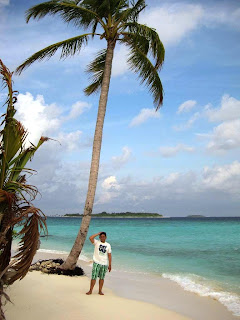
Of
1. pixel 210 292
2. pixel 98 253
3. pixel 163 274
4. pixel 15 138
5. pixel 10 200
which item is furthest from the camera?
pixel 163 274

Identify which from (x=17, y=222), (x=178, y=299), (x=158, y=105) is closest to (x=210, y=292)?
(x=178, y=299)

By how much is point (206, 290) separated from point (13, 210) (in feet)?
25.2

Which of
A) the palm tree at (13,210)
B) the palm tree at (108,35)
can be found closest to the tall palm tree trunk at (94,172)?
the palm tree at (108,35)

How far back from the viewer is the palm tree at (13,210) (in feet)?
14.7

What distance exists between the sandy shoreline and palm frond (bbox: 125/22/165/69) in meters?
6.81

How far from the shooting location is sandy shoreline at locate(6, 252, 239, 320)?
639 centimetres

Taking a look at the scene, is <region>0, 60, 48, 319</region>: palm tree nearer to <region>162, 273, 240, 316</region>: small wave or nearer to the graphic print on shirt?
the graphic print on shirt

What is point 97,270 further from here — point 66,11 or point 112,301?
point 66,11

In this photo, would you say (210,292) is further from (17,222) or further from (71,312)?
(17,222)

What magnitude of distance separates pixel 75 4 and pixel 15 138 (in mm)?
7882

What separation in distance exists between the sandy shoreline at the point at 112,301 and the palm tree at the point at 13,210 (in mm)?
1682

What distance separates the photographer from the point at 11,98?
4711 mm

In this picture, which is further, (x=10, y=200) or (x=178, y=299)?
(x=178, y=299)

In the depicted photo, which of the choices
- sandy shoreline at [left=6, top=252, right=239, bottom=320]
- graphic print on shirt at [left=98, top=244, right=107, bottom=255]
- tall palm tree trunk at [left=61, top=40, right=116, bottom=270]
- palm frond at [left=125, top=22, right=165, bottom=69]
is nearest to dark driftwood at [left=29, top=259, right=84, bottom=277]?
tall palm tree trunk at [left=61, top=40, right=116, bottom=270]
